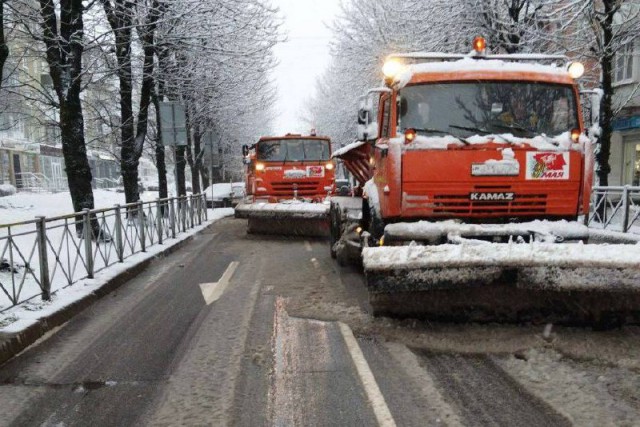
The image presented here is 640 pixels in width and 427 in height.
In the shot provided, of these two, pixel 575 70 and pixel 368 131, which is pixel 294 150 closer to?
pixel 368 131

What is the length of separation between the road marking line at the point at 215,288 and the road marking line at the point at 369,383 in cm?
229

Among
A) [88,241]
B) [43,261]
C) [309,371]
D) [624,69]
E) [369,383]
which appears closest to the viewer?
[369,383]

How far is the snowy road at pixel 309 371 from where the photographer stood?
11.0 feet

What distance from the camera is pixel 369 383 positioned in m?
3.81

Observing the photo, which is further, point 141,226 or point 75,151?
point 75,151

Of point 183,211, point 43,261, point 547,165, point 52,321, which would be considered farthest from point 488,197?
point 183,211

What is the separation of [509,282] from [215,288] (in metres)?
Answer: 4.20

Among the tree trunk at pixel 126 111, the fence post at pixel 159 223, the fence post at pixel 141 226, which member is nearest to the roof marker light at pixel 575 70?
the fence post at pixel 141 226

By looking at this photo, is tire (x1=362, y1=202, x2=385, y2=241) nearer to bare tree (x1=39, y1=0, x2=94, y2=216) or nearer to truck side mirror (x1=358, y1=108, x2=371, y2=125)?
truck side mirror (x1=358, y1=108, x2=371, y2=125)

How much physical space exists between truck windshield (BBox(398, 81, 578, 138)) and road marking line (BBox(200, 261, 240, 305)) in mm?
3196

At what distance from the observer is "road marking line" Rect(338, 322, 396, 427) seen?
3.29m

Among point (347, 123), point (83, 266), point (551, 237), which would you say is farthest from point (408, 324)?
point (347, 123)

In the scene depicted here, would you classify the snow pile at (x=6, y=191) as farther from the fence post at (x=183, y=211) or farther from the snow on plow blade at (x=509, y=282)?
the snow on plow blade at (x=509, y=282)

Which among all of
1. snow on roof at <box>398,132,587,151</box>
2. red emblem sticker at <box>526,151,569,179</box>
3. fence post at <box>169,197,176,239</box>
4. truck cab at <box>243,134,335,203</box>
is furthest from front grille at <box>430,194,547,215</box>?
fence post at <box>169,197,176,239</box>
